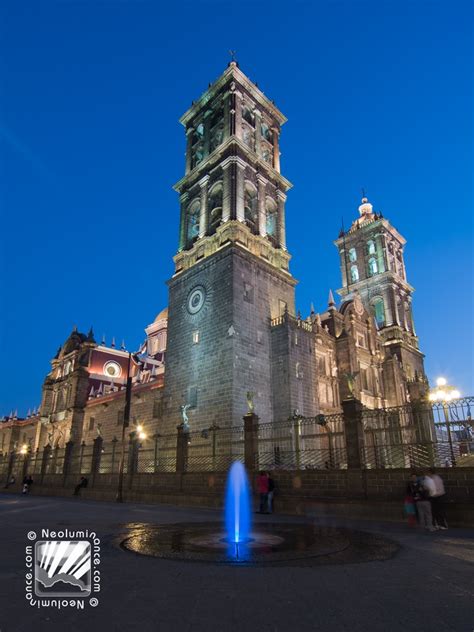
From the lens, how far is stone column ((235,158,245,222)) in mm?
31359

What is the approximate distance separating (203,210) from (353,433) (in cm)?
2521

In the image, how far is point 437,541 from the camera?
26.4 ft

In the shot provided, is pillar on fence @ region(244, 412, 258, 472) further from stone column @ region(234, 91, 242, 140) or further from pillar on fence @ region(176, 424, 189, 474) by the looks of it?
stone column @ region(234, 91, 242, 140)

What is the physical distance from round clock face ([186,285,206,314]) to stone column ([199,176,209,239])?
486cm

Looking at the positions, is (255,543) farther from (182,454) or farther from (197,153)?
(197,153)

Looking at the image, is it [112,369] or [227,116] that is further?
[112,369]

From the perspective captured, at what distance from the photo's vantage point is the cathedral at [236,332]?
2755 centimetres

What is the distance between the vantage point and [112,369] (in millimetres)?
52188

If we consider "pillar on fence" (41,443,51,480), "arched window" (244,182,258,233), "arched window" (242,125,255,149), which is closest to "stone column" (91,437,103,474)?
"pillar on fence" (41,443,51,480)

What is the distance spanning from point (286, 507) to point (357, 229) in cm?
5147

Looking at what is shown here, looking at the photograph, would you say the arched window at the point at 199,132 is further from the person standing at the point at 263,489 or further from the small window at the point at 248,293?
the person standing at the point at 263,489

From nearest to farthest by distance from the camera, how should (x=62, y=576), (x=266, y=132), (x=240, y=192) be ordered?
(x=62, y=576)
(x=240, y=192)
(x=266, y=132)

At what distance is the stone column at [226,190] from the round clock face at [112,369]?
1136 inches

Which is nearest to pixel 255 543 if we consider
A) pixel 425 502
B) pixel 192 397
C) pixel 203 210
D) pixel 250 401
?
pixel 425 502
